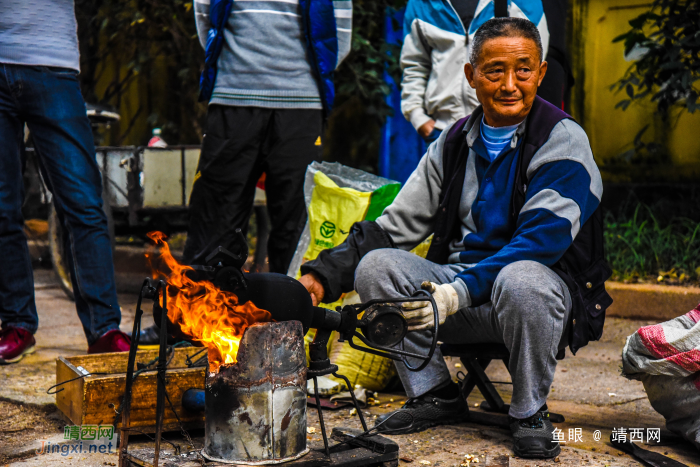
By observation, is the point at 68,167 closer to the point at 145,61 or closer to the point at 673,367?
the point at 673,367

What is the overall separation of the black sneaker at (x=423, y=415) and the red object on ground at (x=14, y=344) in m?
1.73

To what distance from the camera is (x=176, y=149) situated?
189 inches

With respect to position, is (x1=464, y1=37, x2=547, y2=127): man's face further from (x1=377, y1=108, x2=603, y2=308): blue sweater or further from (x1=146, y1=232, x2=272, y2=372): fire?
(x1=146, y1=232, x2=272, y2=372): fire

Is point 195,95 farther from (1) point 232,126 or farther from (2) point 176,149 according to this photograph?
(1) point 232,126

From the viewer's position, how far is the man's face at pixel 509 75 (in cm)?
240

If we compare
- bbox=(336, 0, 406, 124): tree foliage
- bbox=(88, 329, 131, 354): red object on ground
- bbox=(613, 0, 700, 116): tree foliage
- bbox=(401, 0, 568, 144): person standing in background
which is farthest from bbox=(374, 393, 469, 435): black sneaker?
bbox=(336, 0, 406, 124): tree foliage

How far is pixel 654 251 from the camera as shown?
14.7 ft

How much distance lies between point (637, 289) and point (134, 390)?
9.60 ft

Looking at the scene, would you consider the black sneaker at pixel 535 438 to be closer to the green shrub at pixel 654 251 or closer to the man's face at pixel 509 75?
the man's face at pixel 509 75

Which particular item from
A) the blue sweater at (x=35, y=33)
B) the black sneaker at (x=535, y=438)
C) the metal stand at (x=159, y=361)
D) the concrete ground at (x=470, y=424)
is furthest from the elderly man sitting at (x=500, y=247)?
the blue sweater at (x=35, y=33)

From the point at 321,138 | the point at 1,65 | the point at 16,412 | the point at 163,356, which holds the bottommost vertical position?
the point at 16,412

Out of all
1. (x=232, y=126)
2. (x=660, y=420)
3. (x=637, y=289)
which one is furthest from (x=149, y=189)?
(x=660, y=420)

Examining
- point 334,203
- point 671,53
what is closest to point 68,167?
point 334,203

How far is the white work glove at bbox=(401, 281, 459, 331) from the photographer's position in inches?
81.0
